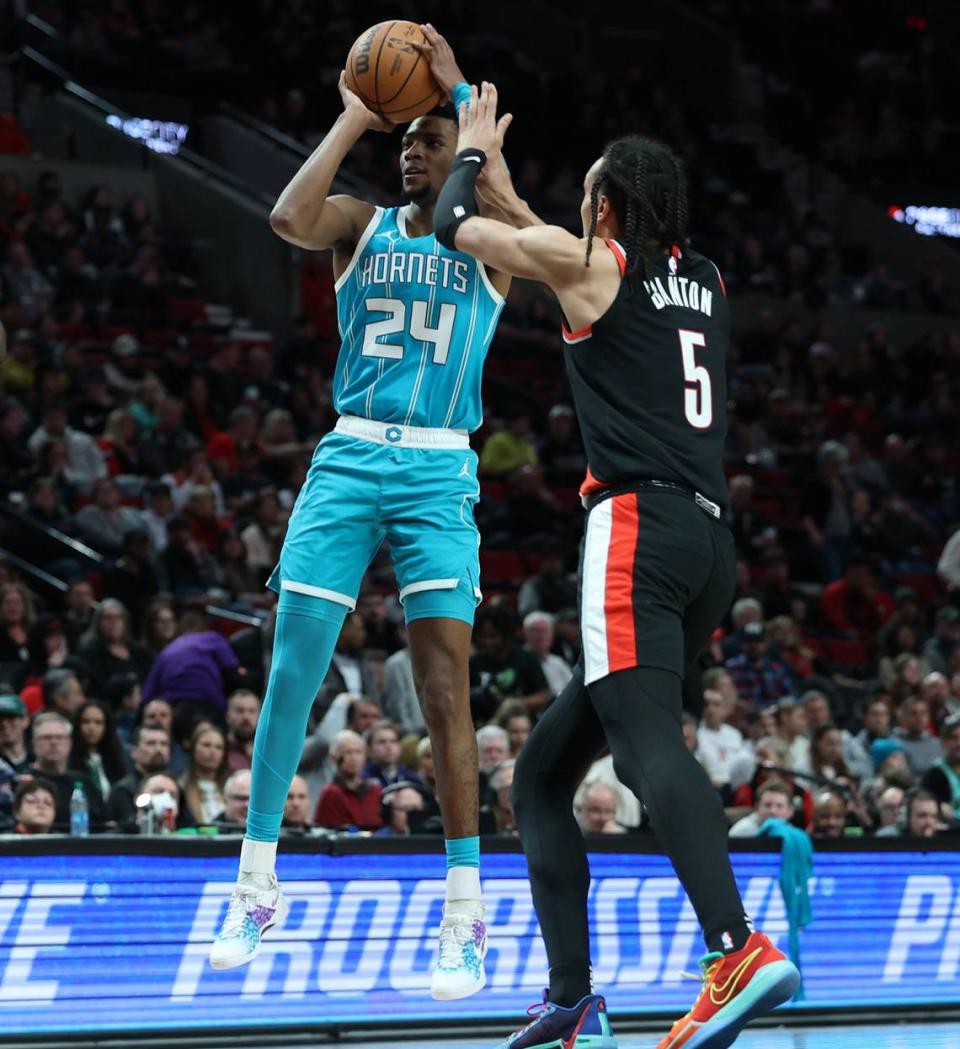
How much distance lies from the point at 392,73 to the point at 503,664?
289 inches

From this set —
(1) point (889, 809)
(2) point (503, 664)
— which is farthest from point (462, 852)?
(2) point (503, 664)

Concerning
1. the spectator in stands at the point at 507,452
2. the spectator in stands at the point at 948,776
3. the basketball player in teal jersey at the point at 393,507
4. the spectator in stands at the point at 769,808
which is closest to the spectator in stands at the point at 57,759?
the spectator in stands at the point at 769,808

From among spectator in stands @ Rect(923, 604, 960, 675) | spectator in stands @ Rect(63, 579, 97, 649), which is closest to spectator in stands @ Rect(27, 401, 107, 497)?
spectator in stands @ Rect(63, 579, 97, 649)

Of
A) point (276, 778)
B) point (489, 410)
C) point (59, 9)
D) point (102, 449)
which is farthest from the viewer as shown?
point (59, 9)

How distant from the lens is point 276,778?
5.49m

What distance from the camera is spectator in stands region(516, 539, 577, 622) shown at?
14250 mm

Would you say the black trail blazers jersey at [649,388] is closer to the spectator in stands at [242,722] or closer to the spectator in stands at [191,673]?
the spectator in stands at [242,722]

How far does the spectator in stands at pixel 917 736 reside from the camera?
13.1 metres

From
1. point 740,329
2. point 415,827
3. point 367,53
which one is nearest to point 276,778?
point 367,53

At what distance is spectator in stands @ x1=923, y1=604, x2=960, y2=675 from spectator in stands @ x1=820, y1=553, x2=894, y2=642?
1.11 m

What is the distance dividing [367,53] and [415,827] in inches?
195

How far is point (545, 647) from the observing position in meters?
13.0

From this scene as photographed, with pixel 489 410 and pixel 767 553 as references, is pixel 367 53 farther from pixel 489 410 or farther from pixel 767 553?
pixel 489 410

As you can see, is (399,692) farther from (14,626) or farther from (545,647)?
(14,626)
